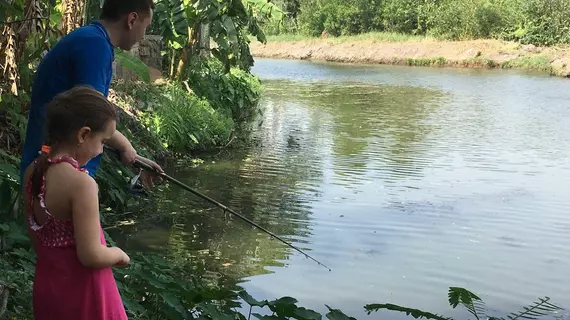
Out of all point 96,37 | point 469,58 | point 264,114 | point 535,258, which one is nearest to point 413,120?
point 264,114

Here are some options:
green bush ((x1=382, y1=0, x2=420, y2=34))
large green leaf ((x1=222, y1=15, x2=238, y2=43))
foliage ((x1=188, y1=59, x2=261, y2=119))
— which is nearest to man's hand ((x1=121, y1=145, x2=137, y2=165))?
large green leaf ((x1=222, y1=15, x2=238, y2=43))

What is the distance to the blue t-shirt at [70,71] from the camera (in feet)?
8.04

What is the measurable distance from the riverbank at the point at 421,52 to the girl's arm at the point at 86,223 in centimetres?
2809

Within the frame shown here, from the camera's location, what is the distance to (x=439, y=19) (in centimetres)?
4009

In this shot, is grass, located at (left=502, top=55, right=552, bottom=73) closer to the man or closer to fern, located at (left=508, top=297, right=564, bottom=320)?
fern, located at (left=508, top=297, right=564, bottom=320)

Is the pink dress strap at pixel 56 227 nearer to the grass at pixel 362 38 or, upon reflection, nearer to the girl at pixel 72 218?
the girl at pixel 72 218

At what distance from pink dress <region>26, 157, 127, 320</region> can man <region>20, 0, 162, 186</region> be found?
47 cm

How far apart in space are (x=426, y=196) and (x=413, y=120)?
22.5 ft

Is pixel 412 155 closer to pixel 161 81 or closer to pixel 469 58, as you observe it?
pixel 161 81

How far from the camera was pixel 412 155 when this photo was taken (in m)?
10.4

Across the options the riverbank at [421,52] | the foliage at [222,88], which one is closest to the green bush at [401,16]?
the riverbank at [421,52]

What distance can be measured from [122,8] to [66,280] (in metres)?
1.08

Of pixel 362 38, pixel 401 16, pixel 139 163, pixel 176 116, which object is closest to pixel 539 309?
pixel 139 163

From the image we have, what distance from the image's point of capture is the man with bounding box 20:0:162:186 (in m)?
2.46
